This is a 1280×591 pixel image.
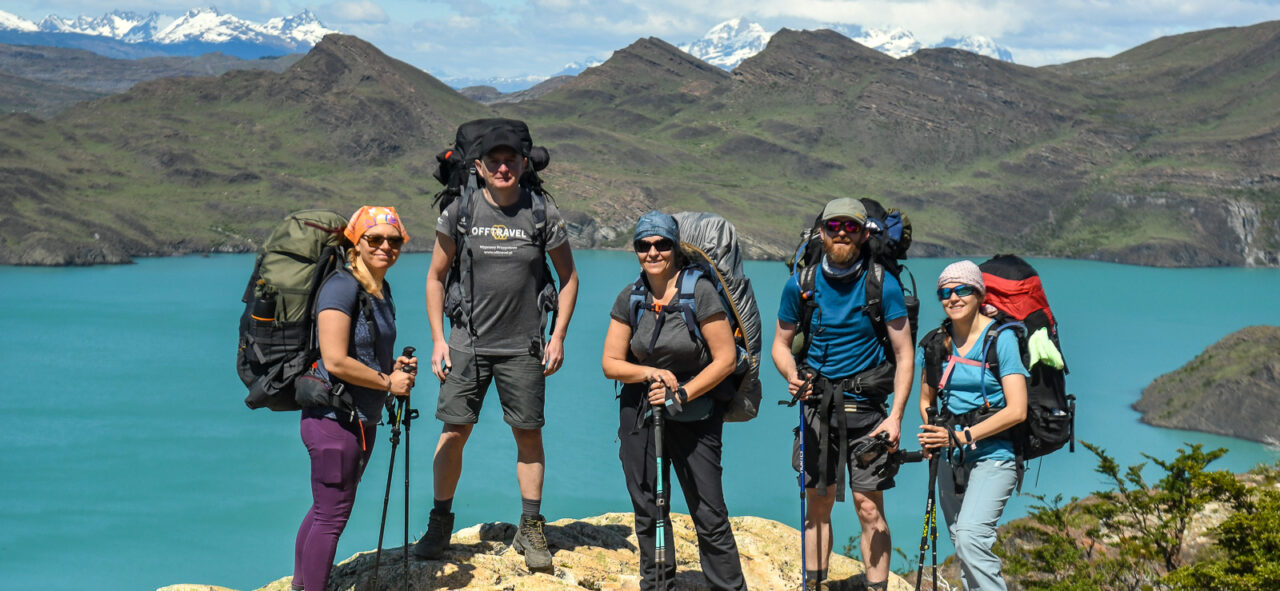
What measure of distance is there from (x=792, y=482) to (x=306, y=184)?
115m

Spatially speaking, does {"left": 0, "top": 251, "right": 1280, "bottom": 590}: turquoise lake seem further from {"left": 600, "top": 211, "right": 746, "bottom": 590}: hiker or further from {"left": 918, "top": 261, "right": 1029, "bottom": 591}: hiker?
{"left": 600, "top": 211, "right": 746, "bottom": 590}: hiker

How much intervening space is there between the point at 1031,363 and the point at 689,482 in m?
1.94

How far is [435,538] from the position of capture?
6102 mm

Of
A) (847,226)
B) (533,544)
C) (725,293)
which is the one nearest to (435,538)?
(533,544)

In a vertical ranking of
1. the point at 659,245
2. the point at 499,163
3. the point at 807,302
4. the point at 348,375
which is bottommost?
the point at 348,375

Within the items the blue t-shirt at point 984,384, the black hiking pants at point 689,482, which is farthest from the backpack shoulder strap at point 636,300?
the blue t-shirt at point 984,384

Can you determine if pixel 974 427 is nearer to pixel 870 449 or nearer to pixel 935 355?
pixel 935 355

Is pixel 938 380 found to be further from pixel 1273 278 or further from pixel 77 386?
pixel 1273 278

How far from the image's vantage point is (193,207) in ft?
438

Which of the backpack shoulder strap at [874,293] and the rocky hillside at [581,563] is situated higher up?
the backpack shoulder strap at [874,293]

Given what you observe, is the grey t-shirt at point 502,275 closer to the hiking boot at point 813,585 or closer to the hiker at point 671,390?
the hiker at point 671,390

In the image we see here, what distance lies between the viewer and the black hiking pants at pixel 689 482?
5.39 meters

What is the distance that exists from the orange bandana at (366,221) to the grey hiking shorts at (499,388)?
112cm

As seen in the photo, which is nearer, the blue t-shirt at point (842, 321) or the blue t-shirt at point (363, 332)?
the blue t-shirt at point (363, 332)
